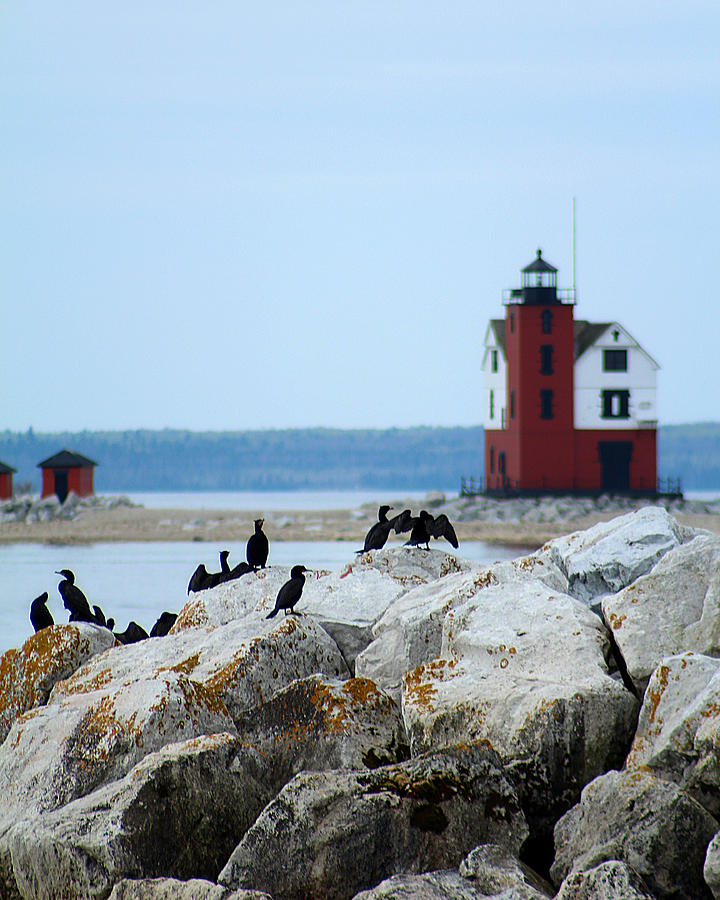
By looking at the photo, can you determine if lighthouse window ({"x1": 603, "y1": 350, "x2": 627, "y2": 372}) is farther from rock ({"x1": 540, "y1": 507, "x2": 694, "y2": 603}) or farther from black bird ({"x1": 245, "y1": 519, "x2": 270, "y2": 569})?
rock ({"x1": 540, "y1": 507, "x2": 694, "y2": 603})

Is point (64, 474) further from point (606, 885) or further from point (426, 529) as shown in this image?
point (606, 885)

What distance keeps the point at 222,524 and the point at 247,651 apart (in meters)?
41.5

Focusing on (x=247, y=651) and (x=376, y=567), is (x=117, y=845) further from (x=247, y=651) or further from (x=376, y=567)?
(x=376, y=567)

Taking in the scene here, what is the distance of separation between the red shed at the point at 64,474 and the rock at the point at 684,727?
48.3 m

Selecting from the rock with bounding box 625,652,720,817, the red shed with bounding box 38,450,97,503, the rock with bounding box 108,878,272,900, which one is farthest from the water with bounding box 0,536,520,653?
the rock with bounding box 625,652,720,817

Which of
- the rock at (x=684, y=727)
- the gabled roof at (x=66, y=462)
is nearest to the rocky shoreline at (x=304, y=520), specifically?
the gabled roof at (x=66, y=462)

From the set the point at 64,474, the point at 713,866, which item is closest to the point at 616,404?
the point at 64,474

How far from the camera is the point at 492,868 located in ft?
18.6

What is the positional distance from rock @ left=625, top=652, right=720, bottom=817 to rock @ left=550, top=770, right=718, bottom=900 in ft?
0.92

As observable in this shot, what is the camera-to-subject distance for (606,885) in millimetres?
5371

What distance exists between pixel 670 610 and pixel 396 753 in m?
1.96

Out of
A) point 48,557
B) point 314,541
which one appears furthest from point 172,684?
point 314,541

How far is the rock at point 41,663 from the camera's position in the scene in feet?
29.5

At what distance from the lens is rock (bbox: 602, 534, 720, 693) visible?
24.5 ft
